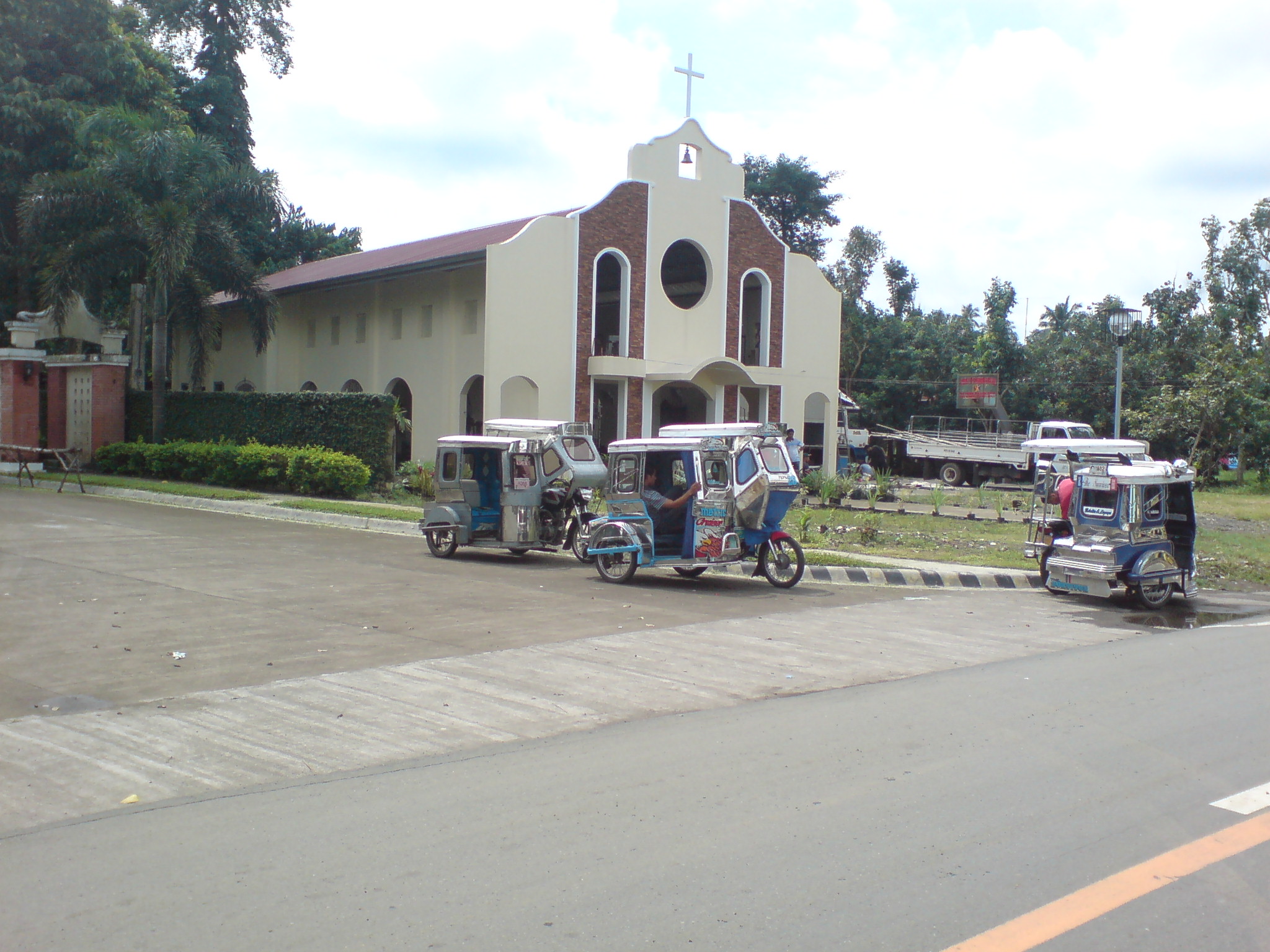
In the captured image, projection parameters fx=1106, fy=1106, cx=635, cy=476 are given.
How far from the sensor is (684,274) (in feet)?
108

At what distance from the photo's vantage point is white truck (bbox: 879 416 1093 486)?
37.3m

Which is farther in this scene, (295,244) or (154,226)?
(295,244)

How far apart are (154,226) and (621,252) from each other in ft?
39.0

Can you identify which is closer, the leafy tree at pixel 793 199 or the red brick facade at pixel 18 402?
the red brick facade at pixel 18 402

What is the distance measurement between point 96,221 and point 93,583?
21.5 m

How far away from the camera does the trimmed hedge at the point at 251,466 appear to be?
78.5 ft

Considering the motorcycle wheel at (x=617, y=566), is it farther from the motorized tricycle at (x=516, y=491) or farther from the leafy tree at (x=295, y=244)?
the leafy tree at (x=295, y=244)

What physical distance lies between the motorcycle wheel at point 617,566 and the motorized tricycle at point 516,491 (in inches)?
39.1

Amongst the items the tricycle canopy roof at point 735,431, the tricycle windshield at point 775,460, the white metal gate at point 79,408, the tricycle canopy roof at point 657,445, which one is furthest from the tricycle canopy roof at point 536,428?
the white metal gate at point 79,408

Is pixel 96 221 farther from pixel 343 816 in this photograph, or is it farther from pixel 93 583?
pixel 343 816

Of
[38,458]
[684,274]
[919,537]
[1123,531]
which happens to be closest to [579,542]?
[1123,531]

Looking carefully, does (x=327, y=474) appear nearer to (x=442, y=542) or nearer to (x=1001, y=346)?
(x=442, y=542)

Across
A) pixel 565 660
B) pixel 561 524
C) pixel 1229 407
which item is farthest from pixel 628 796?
pixel 1229 407

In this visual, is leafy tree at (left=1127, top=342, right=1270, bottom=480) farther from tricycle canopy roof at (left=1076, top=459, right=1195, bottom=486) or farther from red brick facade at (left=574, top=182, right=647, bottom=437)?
tricycle canopy roof at (left=1076, top=459, right=1195, bottom=486)
